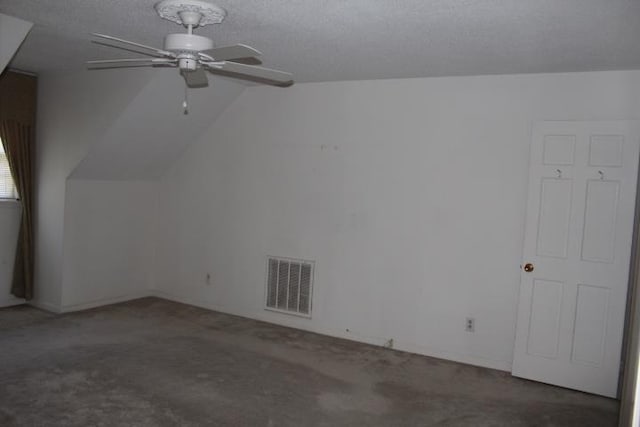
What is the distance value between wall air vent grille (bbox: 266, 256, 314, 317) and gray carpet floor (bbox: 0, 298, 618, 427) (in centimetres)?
30

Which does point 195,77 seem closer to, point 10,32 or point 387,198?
point 10,32

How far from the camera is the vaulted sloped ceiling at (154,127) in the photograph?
15.2 feet

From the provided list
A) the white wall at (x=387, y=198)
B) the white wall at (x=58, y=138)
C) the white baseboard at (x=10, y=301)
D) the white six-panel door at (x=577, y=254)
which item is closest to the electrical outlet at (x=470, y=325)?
the white wall at (x=387, y=198)

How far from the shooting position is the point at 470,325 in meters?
4.19

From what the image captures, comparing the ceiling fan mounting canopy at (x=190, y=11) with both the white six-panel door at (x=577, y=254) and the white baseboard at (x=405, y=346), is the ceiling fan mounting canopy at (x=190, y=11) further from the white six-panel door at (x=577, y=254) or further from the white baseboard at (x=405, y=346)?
the white baseboard at (x=405, y=346)

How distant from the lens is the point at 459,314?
4.23 m

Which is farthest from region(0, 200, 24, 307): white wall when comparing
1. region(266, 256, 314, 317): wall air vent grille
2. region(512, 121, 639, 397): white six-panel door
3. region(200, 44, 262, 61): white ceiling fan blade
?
region(512, 121, 639, 397): white six-panel door

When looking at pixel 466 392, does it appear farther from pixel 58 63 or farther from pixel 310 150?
pixel 58 63

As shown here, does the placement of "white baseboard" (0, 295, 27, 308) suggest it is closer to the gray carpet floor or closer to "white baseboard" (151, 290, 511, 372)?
the gray carpet floor

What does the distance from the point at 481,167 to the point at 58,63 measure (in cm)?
386

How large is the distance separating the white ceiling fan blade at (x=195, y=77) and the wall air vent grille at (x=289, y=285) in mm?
2279

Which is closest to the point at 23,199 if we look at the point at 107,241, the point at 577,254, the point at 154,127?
the point at 107,241

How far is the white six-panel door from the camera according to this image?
3641mm

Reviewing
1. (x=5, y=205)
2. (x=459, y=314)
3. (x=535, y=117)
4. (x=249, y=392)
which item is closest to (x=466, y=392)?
(x=459, y=314)
